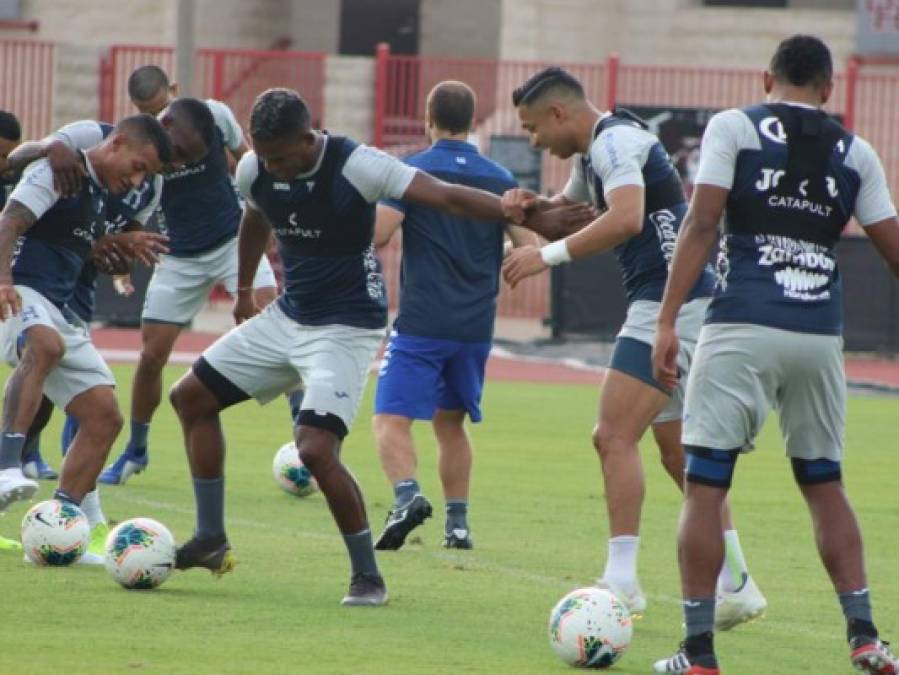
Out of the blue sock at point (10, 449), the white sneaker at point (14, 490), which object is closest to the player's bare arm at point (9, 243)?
the white sneaker at point (14, 490)

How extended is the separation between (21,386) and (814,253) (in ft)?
14.5

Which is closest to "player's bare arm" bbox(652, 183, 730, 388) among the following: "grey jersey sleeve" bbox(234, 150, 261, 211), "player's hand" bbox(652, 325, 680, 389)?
"player's hand" bbox(652, 325, 680, 389)

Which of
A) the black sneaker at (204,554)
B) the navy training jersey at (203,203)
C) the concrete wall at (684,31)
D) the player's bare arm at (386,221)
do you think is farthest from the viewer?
the concrete wall at (684,31)

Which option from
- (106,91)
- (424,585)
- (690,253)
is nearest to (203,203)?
(424,585)

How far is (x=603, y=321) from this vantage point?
87.6 ft

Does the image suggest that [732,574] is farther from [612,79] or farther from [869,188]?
[612,79]

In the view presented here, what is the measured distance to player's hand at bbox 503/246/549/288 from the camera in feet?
27.2

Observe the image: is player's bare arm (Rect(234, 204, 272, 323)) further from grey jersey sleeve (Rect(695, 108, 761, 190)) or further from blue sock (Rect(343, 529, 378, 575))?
grey jersey sleeve (Rect(695, 108, 761, 190))

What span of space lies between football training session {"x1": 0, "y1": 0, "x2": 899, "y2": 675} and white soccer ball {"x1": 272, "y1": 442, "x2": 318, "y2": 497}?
2cm

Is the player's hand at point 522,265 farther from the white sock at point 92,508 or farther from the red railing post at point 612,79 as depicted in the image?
the red railing post at point 612,79

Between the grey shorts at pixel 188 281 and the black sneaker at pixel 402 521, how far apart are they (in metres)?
3.39

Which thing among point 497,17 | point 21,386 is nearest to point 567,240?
point 21,386

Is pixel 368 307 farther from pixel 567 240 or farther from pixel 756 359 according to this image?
pixel 756 359

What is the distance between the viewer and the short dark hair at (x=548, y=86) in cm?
898
